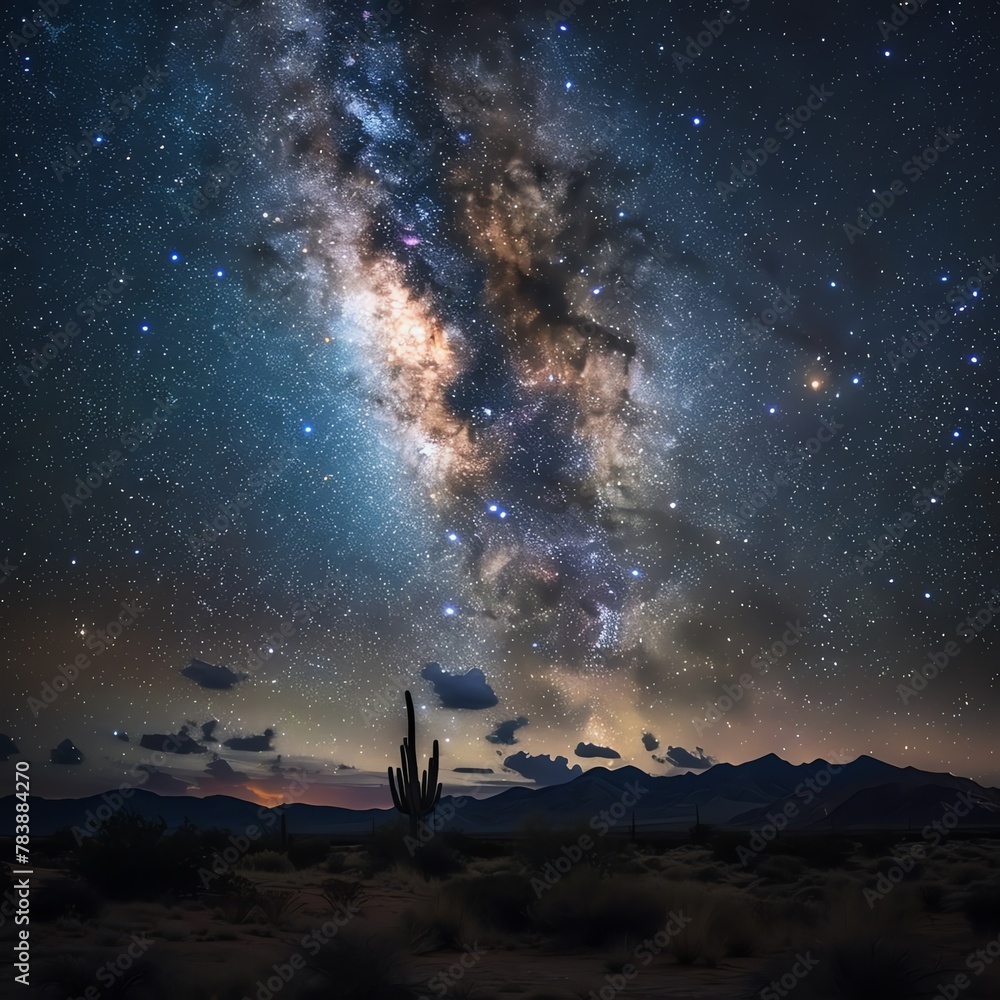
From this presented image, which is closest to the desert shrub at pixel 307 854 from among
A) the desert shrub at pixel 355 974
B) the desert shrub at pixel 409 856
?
the desert shrub at pixel 409 856

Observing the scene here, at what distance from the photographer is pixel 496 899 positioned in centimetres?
1493

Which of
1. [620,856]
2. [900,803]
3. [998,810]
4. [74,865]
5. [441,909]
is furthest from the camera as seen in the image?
[900,803]

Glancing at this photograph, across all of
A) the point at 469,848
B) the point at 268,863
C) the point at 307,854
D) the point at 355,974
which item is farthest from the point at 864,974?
the point at 307,854

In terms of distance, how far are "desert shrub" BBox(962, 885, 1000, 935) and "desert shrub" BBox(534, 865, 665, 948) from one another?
5.68m

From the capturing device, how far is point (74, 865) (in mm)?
18750

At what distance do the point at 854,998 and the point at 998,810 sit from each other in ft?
497

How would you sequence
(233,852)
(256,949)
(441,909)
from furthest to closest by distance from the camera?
(233,852), (441,909), (256,949)

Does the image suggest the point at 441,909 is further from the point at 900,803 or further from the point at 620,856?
the point at 900,803

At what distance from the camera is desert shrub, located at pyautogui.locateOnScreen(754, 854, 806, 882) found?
24922 millimetres

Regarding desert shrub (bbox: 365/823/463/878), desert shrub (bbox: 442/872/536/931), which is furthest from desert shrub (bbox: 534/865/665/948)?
desert shrub (bbox: 365/823/463/878)

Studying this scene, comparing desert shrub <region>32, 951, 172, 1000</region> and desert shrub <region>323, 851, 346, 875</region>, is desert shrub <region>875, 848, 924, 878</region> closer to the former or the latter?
desert shrub <region>323, 851, 346, 875</region>

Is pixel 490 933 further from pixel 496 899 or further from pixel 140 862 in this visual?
pixel 140 862

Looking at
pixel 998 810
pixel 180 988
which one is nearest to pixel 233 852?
pixel 180 988

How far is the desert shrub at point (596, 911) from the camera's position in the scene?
1312 centimetres
